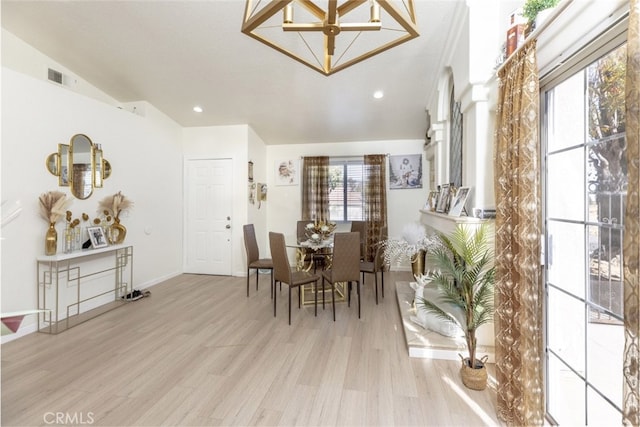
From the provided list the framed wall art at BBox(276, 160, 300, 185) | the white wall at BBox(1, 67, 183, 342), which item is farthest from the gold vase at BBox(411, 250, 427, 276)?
the white wall at BBox(1, 67, 183, 342)

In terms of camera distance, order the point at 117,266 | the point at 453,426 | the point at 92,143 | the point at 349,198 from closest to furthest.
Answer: the point at 453,426 → the point at 92,143 → the point at 117,266 → the point at 349,198

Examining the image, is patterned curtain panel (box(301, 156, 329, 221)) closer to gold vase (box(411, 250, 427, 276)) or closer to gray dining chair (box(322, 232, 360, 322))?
gold vase (box(411, 250, 427, 276))

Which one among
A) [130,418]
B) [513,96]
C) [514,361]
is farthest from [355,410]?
[513,96]

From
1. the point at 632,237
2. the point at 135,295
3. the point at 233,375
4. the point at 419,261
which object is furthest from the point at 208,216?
the point at 632,237

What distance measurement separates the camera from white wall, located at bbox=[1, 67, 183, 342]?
8.70 feet

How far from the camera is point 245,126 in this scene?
4.81 m

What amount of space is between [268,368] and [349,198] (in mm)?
3867

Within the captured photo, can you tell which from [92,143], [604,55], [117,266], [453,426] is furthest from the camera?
[117,266]

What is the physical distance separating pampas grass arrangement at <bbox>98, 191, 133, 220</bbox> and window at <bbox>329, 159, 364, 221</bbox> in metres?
3.50

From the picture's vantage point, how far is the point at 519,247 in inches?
58.0

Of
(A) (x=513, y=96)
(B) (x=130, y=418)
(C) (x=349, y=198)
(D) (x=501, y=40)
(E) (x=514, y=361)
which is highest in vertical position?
(D) (x=501, y=40)

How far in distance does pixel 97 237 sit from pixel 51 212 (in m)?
0.61

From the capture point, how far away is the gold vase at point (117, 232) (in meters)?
3.61

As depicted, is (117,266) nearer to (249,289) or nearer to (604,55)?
(249,289)
